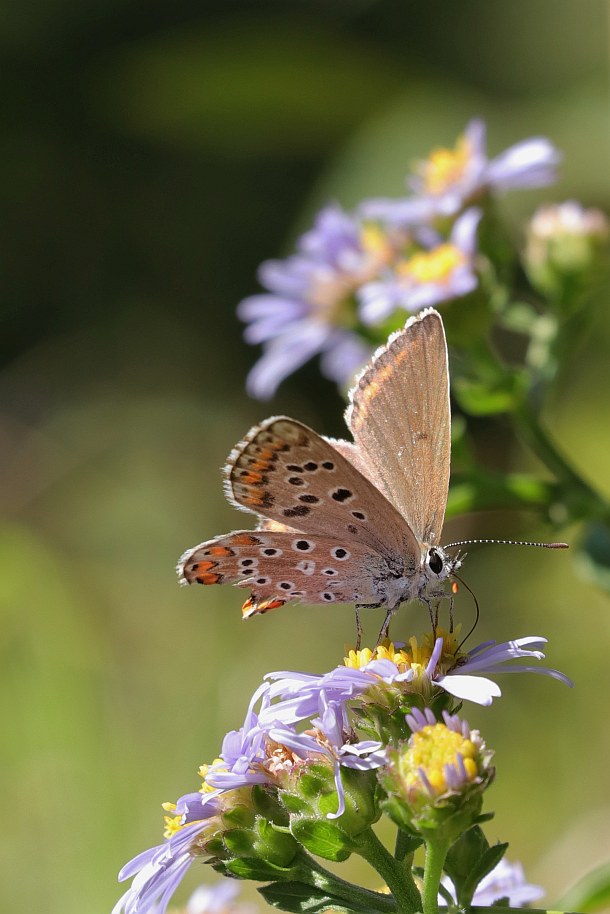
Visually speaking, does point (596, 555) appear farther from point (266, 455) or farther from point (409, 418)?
point (266, 455)

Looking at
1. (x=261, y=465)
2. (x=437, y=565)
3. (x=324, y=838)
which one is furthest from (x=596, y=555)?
(x=324, y=838)

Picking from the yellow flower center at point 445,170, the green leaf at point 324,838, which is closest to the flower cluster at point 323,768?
the green leaf at point 324,838

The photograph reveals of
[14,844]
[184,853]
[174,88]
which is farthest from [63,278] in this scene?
[184,853]

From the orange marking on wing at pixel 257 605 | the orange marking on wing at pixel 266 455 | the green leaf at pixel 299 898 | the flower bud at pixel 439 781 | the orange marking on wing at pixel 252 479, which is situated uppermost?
the orange marking on wing at pixel 266 455

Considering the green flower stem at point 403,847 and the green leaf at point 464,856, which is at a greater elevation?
the green flower stem at point 403,847

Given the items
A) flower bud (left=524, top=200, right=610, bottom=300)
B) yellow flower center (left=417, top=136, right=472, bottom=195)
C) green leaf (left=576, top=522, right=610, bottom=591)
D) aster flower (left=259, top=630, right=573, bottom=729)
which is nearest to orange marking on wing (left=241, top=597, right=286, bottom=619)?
aster flower (left=259, top=630, right=573, bottom=729)

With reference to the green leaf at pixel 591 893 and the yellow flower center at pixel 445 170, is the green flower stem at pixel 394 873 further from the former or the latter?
the yellow flower center at pixel 445 170
